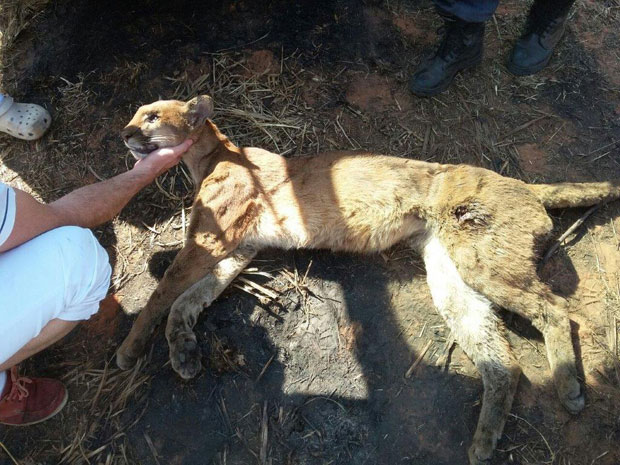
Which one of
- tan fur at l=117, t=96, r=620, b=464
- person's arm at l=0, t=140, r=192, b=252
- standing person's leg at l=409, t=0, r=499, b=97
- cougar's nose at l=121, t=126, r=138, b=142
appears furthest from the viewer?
Answer: standing person's leg at l=409, t=0, r=499, b=97

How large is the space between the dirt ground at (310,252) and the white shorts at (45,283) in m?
0.86

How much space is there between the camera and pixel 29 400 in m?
3.38

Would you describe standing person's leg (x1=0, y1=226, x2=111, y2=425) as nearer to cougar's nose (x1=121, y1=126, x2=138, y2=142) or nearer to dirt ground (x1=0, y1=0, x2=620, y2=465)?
dirt ground (x1=0, y1=0, x2=620, y2=465)

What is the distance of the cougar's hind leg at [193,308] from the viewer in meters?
3.38

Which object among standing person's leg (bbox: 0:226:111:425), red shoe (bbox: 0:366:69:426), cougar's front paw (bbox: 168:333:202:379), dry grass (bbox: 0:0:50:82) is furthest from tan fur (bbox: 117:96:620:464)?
dry grass (bbox: 0:0:50:82)

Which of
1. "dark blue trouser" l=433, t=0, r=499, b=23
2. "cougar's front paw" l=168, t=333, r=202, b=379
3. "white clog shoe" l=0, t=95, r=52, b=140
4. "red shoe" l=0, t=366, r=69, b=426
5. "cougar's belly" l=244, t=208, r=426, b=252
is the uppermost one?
"dark blue trouser" l=433, t=0, r=499, b=23

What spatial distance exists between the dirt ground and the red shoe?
106mm

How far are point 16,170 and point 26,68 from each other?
119 centimetres

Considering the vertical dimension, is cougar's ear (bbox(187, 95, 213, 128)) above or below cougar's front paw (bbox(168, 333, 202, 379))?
above

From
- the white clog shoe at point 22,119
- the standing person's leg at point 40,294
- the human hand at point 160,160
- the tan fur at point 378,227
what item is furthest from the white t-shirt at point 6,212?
the white clog shoe at point 22,119

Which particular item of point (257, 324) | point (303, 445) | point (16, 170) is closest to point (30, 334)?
point (257, 324)

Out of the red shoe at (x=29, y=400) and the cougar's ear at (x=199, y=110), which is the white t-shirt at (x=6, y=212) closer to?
the red shoe at (x=29, y=400)

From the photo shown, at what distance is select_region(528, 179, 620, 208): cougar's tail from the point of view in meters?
3.89

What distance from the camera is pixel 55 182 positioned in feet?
15.0
